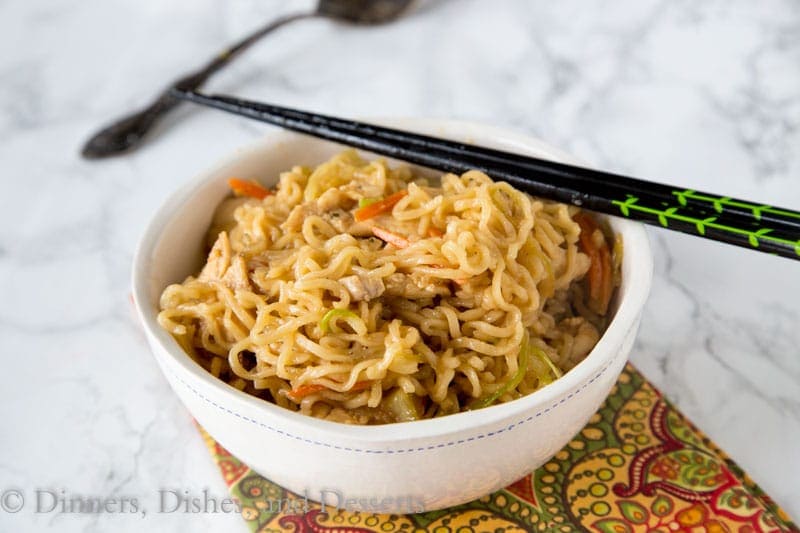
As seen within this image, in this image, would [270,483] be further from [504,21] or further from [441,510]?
[504,21]

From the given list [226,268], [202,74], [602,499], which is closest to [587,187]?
[602,499]

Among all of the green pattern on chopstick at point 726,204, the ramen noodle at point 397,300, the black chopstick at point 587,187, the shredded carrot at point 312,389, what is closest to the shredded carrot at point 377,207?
the ramen noodle at point 397,300

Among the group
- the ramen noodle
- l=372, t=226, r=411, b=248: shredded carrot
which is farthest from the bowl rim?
l=372, t=226, r=411, b=248: shredded carrot

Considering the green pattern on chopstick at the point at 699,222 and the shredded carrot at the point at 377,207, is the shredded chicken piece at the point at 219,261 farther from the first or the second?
the green pattern on chopstick at the point at 699,222

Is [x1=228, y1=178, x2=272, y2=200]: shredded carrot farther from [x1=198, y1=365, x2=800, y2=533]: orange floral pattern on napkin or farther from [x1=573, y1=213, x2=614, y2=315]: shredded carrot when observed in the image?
[x1=573, y1=213, x2=614, y2=315]: shredded carrot

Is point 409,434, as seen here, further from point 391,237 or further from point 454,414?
point 391,237

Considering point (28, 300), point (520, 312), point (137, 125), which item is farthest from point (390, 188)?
point (137, 125)

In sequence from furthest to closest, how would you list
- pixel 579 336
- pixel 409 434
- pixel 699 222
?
pixel 579 336, pixel 699 222, pixel 409 434
